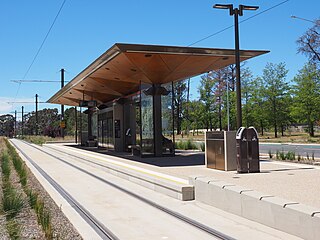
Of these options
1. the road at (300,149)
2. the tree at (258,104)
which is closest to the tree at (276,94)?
the tree at (258,104)

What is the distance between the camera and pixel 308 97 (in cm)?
4469

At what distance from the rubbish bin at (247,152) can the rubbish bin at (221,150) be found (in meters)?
0.97

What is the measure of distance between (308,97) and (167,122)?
28.2 m

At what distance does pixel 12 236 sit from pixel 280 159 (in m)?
13.7

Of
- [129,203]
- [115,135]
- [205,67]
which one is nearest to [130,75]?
[205,67]

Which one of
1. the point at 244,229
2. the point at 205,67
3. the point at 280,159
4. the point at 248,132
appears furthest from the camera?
the point at 205,67

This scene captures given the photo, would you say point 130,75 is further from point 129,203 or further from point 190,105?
point 190,105

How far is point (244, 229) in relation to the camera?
6980 mm

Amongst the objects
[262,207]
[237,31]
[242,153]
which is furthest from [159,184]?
[237,31]

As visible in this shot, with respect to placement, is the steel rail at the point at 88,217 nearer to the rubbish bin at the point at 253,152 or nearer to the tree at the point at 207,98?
the rubbish bin at the point at 253,152

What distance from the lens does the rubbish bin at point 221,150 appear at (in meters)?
13.5

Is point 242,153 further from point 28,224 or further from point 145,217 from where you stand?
point 28,224

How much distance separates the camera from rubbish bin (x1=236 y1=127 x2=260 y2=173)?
1235 cm

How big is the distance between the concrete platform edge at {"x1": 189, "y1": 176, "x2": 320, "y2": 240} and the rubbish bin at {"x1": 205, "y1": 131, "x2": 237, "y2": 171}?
157 inches
